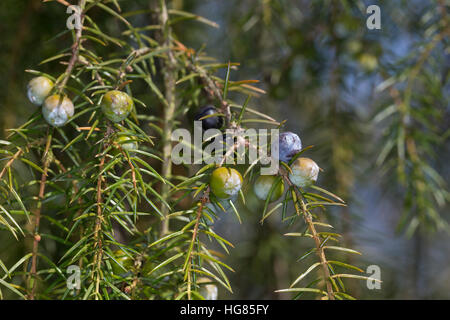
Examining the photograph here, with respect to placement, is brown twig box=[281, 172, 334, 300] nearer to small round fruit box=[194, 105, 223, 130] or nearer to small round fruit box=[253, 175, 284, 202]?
small round fruit box=[253, 175, 284, 202]

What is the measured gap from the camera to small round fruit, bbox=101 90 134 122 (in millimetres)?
390

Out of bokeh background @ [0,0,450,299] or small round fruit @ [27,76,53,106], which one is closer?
small round fruit @ [27,76,53,106]

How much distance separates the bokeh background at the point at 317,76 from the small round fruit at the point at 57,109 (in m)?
0.38

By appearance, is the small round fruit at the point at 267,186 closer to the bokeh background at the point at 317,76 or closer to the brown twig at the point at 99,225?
the brown twig at the point at 99,225

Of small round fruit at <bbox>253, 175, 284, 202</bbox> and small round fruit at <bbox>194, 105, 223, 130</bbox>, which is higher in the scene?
small round fruit at <bbox>194, 105, 223, 130</bbox>

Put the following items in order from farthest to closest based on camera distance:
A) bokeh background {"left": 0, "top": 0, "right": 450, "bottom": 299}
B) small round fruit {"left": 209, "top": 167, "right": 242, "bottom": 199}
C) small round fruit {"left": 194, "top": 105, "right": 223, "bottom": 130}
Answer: bokeh background {"left": 0, "top": 0, "right": 450, "bottom": 299}, small round fruit {"left": 194, "top": 105, "right": 223, "bottom": 130}, small round fruit {"left": 209, "top": 167, "right": 242, "bottom": 199}

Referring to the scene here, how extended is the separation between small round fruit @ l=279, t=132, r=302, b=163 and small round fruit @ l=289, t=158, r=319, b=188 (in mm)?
27

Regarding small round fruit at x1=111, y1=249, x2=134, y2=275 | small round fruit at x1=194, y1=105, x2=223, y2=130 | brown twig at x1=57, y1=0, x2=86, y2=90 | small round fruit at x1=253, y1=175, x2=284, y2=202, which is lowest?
small round fruit at x1=111, y1=249, x2=134, y2=275

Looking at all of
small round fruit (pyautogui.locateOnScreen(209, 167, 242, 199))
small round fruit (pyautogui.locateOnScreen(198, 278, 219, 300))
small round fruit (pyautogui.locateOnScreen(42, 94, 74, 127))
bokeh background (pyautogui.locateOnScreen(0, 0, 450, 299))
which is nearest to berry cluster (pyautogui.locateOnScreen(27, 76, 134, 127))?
small round fruit (pyautogui.locateOnScreen(42, 94, 74, 127))

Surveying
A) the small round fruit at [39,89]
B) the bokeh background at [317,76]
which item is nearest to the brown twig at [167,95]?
the small round fruit at [39,89]

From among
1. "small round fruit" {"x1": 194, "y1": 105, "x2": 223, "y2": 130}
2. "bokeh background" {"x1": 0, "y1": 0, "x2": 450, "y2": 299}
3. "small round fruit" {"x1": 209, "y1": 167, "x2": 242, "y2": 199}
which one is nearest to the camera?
"small round fruit" {"x1": 209, "y1": 167, "x2": 242, "y2": 199}

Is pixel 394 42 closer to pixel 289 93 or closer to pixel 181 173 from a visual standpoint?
pixel 289 93

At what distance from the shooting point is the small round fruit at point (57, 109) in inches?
16.1

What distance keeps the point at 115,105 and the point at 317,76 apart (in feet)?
2.17
